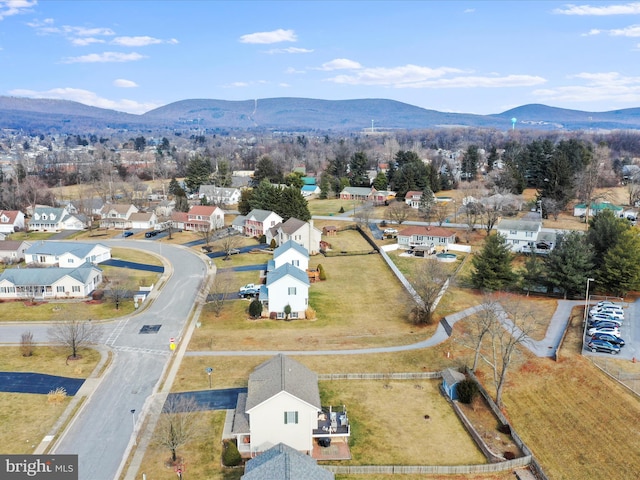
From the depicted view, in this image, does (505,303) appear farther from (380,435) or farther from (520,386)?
(380,435)

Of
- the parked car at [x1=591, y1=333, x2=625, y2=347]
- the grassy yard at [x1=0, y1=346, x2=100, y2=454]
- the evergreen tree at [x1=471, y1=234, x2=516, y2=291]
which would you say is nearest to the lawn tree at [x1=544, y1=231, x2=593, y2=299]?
the evergreen tree at [x1=471, y1=234, x2=516, y2=291]

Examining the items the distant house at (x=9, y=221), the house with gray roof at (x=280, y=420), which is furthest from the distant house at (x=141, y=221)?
the house with gray roof at (x=280, y=420)

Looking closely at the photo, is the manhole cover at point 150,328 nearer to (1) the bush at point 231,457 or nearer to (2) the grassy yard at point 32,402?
(2) the grassy yard at point 32,402

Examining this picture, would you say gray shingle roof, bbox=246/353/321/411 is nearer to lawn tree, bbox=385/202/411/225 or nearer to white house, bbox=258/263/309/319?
white house, bbox=258/263/309/319

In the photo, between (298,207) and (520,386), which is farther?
(298,207)

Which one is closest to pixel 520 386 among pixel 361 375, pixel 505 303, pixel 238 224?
pixel 505 303
